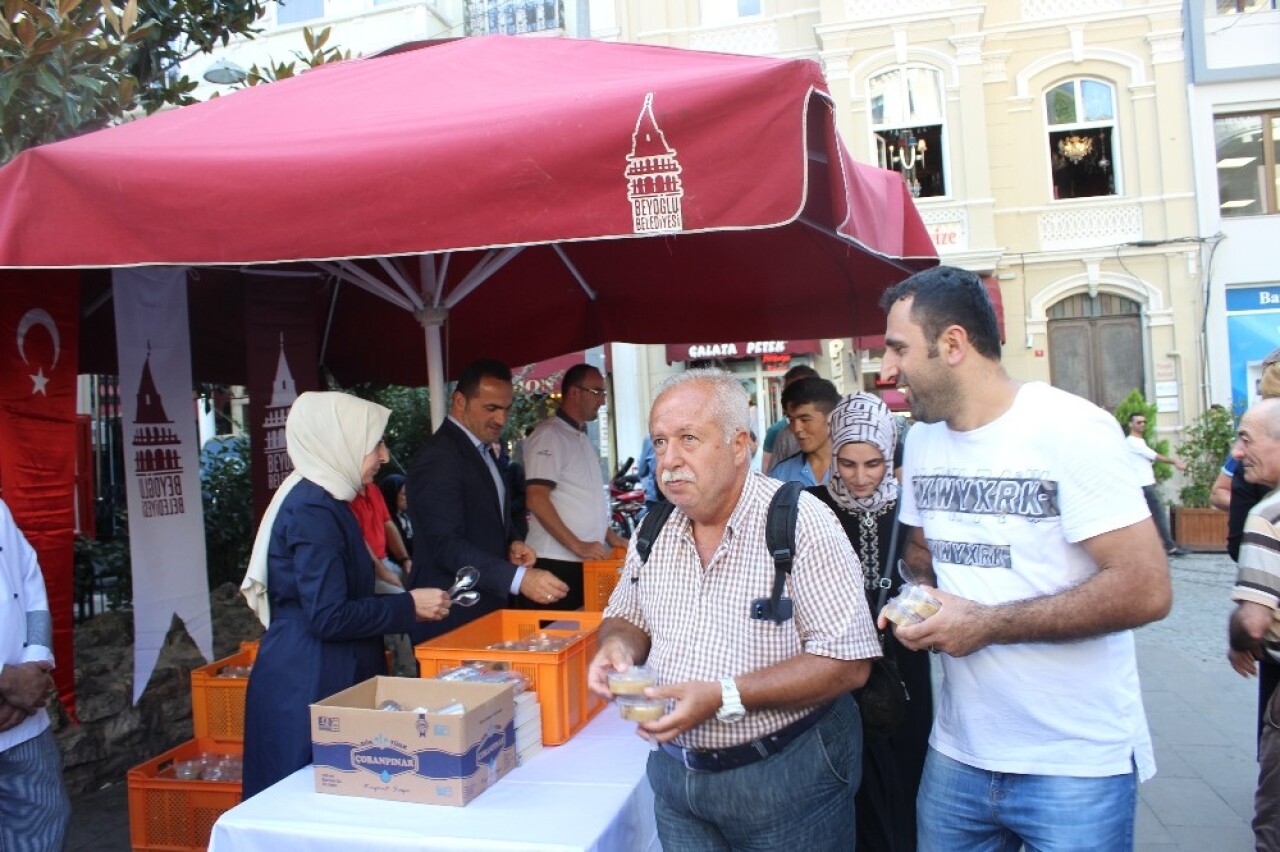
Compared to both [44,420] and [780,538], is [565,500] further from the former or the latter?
[780,538]

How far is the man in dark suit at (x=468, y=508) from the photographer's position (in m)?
3.65

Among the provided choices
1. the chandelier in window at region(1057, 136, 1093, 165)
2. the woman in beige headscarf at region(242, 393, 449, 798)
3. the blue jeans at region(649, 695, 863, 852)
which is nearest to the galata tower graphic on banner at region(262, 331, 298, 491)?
the woman in beige headscarf at region(242, 393, 449, 798)

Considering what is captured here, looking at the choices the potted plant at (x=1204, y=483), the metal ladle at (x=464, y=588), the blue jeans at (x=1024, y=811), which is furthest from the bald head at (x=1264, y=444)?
the potted plant at (x=1204, y=483)

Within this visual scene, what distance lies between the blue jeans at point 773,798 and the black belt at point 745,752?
12mm

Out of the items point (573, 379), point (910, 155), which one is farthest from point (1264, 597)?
point (910, 155)

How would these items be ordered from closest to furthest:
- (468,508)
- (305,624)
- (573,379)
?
(305,624) → (468,508) → (573,379)

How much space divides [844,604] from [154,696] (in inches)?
179

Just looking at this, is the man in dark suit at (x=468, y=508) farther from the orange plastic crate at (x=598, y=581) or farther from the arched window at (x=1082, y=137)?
the arched window at (x=1082, y=137)

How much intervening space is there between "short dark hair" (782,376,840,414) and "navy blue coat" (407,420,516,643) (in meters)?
1.44

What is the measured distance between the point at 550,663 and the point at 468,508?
1.27 m

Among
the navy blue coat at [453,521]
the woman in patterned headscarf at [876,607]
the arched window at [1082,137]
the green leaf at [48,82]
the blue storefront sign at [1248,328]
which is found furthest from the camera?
the arched window at [1082,137]

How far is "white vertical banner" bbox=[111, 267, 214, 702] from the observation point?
4.46 meters

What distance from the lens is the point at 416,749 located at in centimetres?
239

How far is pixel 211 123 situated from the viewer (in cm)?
306
